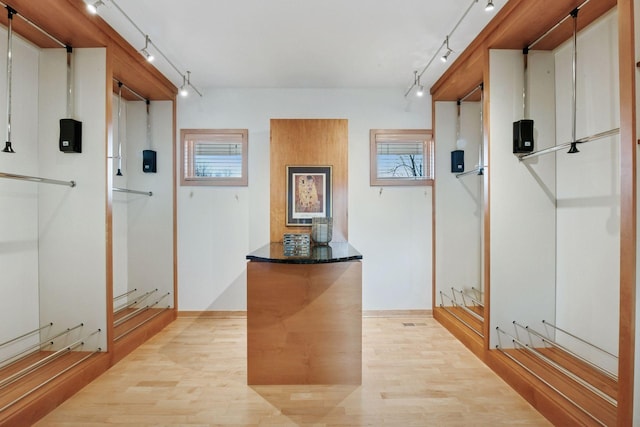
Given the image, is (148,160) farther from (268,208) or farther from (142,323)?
(142,323)

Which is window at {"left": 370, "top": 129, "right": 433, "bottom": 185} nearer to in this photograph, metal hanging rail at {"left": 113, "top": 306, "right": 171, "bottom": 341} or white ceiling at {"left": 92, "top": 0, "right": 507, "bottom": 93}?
white ceiling at {"left": 92, "top": 0, "right": 507, "bottom": 93}

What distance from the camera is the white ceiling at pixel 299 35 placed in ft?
7.68

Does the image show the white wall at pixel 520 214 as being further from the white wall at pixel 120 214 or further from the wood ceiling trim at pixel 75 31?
the white wall at pixel 120 214

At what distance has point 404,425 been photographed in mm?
1913

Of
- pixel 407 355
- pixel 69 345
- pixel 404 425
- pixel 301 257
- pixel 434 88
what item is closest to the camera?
pixel 404 425

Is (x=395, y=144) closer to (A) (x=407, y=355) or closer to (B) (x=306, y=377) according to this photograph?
(A) (x=407, y=355)

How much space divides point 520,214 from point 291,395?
226 centimetres

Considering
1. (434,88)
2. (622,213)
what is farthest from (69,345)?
(434,88)

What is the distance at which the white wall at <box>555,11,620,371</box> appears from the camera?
2.18 meters

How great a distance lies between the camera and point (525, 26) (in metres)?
2.34

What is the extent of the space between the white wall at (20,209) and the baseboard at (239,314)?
1.53m

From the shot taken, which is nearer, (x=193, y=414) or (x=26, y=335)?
(x=193, y=414)

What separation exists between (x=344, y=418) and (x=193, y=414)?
37.1 inches

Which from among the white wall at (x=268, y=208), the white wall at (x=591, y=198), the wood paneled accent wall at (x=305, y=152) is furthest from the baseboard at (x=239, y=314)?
the white wall at (x=591, y=198)
